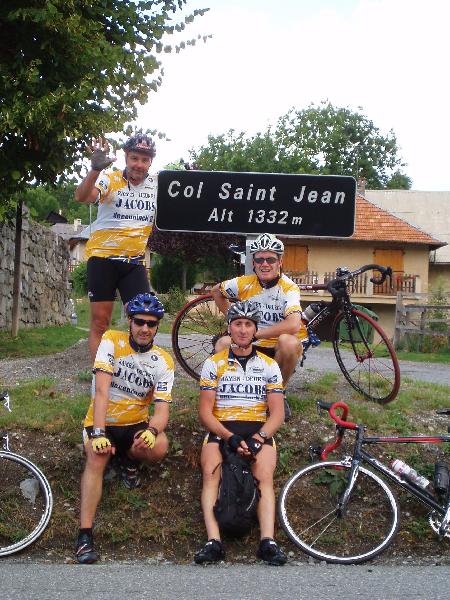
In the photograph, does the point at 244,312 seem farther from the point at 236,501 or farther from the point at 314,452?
the point at 236,501

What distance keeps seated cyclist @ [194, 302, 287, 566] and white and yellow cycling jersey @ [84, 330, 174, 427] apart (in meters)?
0.29

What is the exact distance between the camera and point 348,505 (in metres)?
5.33

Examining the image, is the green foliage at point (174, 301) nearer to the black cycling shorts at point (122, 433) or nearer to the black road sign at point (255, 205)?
the black road sign at point (255, 205)

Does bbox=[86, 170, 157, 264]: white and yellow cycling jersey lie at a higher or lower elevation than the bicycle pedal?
higher

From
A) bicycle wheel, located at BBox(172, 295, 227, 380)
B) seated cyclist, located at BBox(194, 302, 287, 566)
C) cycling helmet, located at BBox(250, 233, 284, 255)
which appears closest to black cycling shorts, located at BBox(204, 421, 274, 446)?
seated cyclist, located at BBox(194, 302, 287, 566)

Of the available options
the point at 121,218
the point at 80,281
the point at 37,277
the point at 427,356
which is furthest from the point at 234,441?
the point at 80,281

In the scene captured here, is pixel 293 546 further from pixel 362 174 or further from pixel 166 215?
pixel 362 174

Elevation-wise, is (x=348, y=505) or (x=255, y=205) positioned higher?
(x=255, y=205)

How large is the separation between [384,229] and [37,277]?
2506 centimetres

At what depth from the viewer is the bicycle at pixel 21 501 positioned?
15.9 ft

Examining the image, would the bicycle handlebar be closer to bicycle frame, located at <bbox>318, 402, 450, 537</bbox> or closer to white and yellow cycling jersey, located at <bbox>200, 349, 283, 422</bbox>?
bicycle frame, located at <bbox>318, 402, 450, 537</bbox>

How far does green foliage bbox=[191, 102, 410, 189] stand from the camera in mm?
51031

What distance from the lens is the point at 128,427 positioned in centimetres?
523

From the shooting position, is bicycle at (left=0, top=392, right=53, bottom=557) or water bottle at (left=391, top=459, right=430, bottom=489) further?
water bottle at (left=391, top=459, right=430, bottom=489)
